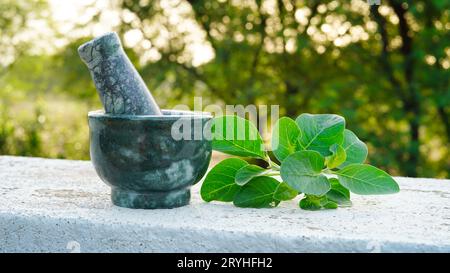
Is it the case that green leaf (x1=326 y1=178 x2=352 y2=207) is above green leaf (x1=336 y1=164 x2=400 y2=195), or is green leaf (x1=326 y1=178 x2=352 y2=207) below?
below

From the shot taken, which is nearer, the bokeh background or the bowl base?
the bowl base

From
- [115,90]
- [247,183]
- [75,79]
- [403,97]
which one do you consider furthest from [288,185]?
[75,79]

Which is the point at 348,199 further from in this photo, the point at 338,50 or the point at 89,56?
the point at 338,50

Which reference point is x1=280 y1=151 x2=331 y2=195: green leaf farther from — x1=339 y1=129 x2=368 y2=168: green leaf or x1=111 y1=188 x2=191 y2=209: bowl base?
x1=111 y1=188 x2=191 y2=209: bowl base

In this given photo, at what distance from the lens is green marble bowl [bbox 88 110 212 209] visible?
1.12m

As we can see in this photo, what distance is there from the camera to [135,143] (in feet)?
3.68

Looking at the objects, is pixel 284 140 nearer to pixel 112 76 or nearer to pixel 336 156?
pixel 336 156

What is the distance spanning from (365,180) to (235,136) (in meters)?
0.29

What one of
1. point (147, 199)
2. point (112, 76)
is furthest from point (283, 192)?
point (112, 76)

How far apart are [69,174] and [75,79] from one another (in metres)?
2.41

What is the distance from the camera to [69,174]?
5.20ft

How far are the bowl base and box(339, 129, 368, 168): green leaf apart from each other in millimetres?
370

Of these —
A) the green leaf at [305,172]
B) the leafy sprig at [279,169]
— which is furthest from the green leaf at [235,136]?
the green leaf at [305,172]

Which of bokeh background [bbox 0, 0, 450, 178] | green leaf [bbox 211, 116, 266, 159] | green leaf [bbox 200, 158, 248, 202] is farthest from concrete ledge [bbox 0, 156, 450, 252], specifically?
bokeh background [bbox 0, 0, 450, 178]
